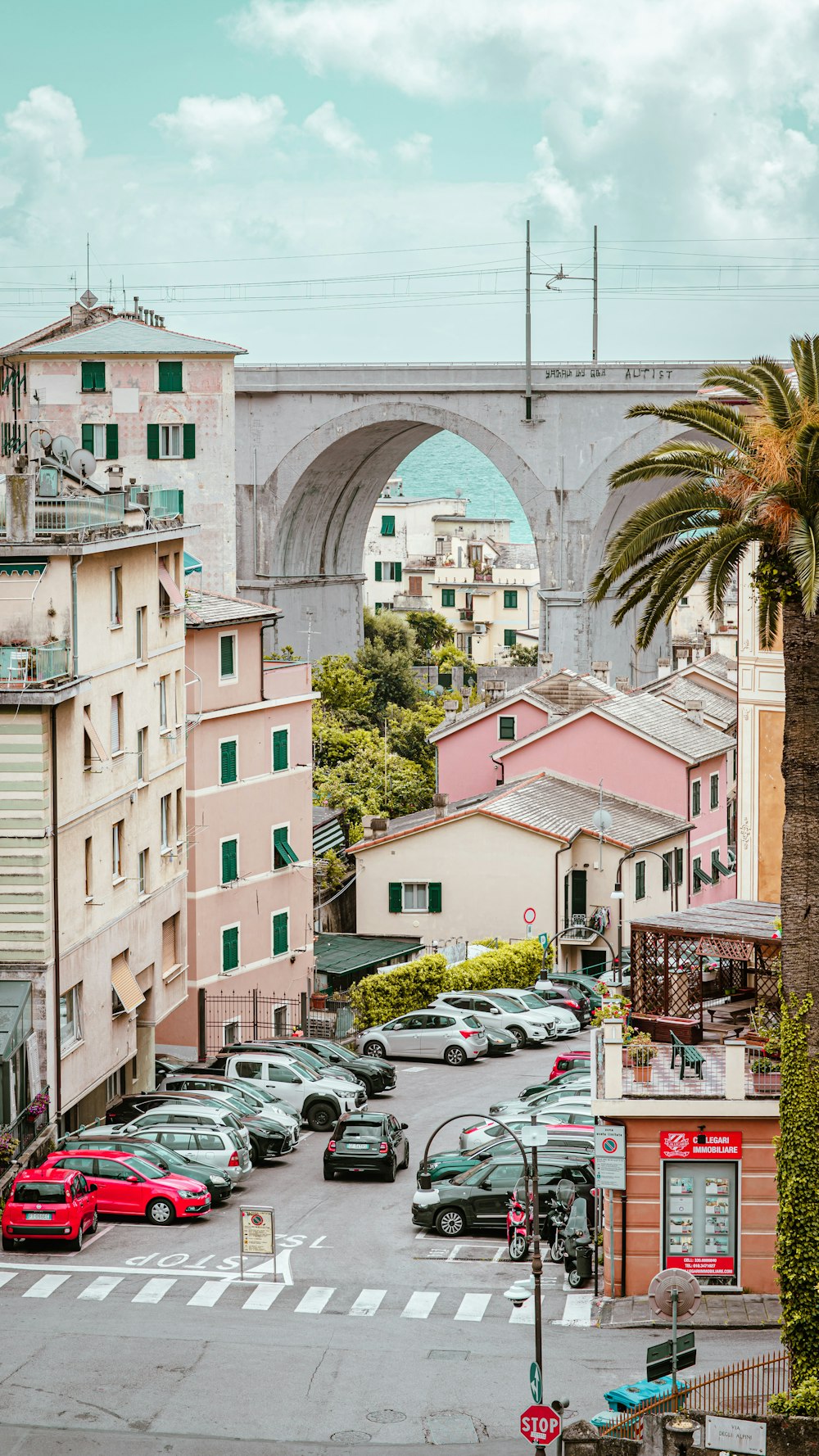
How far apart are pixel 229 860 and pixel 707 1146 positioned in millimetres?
22632

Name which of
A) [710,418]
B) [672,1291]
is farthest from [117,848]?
[672,1291]

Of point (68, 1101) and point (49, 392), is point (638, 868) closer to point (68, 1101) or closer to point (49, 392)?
point (68, 1101)

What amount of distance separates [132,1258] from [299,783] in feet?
75.0

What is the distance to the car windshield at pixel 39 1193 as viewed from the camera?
95.9ft

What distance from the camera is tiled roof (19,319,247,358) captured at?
236 ft

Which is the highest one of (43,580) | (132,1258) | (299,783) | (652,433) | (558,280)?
(558,280)

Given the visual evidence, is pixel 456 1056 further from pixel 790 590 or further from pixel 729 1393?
pixel 790 590

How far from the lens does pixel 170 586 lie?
4238cm

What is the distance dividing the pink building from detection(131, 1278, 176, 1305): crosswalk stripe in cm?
1825

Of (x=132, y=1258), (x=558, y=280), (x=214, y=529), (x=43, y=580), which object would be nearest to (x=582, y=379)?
(x=558, y=280)

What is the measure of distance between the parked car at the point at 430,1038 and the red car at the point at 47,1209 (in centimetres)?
1725

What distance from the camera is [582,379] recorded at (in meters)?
74.9

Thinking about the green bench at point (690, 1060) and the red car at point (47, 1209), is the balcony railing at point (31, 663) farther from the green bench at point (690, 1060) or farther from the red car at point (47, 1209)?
the green bench at point (690, 1060)

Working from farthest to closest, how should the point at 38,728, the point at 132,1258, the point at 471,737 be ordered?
the point at 471,737
the point at 38,728
the point at 132,1258
